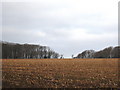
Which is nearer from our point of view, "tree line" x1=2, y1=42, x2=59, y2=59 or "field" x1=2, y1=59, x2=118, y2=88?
"field" x1=2, y1=59, x2=118, y2=88

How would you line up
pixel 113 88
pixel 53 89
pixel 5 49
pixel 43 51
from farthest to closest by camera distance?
pixel 43 51, pixel 5 49, pixel 113 88, pixel 53 89

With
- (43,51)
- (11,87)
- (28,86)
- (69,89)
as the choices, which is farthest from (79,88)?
(43,51)

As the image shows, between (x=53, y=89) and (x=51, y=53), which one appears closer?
(x=53, y=89)

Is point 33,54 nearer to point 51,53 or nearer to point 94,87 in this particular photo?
point 51,53

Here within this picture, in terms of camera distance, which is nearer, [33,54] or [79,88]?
[79,88]

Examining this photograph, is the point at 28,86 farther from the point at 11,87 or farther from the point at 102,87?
the point at 102,87

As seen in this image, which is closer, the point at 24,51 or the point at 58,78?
the point at 58,78

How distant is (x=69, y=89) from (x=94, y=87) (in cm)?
152

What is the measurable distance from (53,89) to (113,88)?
11.4ft

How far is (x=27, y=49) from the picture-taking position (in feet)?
191

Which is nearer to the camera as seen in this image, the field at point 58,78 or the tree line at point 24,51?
the field at point 58,78

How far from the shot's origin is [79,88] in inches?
329

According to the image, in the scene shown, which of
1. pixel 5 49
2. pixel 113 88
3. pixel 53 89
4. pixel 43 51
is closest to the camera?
pixel 53 89

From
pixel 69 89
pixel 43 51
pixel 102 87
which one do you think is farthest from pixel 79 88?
pixel 43 51
